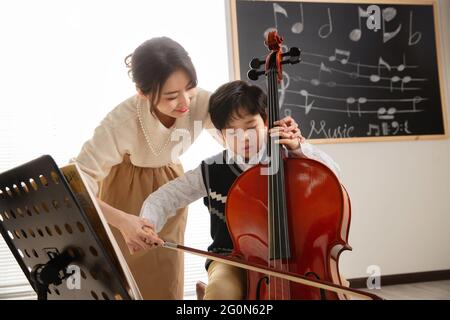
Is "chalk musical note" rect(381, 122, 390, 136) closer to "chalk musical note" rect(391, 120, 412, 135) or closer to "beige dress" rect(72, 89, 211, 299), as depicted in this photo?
"chalk musical note" rect(391, 120, 412, 135)

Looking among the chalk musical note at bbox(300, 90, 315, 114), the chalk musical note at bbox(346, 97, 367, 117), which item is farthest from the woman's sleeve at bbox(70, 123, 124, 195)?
the chalk musical note at bbox(346, 97, 367, 117)

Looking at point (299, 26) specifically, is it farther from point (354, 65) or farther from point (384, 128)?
point (384, 128)

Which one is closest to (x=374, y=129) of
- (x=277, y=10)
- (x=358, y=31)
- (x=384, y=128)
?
(x=384, y=128)

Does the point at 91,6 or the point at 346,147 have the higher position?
the point at 91,6

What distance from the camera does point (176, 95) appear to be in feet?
4.29

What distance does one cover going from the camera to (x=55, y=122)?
7.23 ft

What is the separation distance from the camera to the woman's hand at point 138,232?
1153 millimetres

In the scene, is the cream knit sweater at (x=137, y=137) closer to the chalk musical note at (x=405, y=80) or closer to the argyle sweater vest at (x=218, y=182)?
the argyle sweater vest at (x=218, y=182)

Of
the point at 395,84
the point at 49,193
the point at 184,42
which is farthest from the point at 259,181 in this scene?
the point at 395,84

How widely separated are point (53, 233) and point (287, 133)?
0.63 meters

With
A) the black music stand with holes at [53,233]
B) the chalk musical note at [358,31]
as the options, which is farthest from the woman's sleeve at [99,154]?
the chalk musical note at [358,31]

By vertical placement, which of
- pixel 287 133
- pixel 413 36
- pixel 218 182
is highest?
pixel 413 36
